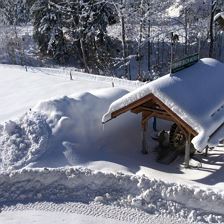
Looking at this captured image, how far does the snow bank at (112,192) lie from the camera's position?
13.0 m

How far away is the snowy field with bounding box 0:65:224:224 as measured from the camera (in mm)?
13195

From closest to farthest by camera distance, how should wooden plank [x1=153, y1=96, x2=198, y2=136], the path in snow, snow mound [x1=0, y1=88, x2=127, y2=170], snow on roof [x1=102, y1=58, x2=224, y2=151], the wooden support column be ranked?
the path in snow → snow on roof [x1=102, y1=58, x2=224, y2=151] → wooden plank [x1=153, y1=96, x2=198, y2=136] → the wooden support column → snow mound [x1=0, y1=88, x2=127, y2=170]

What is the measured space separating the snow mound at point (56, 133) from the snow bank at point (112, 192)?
85 centimetres

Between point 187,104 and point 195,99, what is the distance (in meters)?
0.52

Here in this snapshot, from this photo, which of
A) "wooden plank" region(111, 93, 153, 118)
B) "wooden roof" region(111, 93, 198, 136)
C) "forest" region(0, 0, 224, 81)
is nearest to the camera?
"wooden roof" region(111, 93, 198, 136)

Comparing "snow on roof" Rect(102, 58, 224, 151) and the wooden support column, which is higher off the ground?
"snow on roof" Rect(102, 58, 224, 151)

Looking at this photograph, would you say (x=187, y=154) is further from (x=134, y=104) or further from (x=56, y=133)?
(x=56, y=133)

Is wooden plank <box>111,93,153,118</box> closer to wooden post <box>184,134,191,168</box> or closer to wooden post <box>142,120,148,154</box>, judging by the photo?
wooden post <box>142,120,148,154</box>

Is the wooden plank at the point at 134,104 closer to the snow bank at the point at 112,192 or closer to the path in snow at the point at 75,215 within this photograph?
the snow bank at the point at 112,192

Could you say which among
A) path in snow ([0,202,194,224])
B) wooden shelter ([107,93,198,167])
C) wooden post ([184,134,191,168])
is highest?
wooden shelter ([107,93,198,167])

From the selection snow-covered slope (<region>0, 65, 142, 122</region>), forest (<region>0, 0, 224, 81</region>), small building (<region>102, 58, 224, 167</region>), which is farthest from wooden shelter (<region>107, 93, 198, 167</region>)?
forest (<region>0, 0, 224, 81</region>)

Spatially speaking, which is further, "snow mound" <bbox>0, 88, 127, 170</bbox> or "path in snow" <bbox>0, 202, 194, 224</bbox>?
"snow mound" <bbox>0, 88, 127, 170</bbox>

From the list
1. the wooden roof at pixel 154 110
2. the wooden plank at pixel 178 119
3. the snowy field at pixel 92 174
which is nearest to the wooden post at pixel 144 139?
the snowy field at pixel 92 174

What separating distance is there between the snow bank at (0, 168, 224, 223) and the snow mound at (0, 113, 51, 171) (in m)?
0.87
